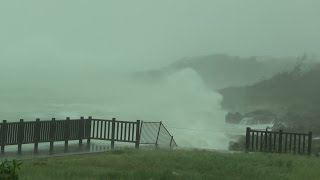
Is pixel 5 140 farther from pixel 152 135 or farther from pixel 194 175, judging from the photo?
pixel 194 175

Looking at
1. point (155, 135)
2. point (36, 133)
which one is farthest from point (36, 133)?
point (155, 135)

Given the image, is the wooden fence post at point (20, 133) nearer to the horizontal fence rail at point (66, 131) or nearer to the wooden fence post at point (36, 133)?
the horizontal fence rail at point (66, 131)

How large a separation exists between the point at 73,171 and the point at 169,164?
12.6 ft

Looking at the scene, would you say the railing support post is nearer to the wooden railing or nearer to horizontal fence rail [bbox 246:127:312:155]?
the wooden railing

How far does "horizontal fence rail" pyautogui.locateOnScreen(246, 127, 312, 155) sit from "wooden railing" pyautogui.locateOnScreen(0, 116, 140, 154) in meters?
5.32

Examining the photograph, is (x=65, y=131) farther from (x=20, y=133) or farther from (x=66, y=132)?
(x=20, y=133)

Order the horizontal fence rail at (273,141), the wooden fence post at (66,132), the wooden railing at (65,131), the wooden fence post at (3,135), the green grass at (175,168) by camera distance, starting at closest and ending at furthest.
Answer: the green grass at (175,168) < the wooden fence post at (3,135) < the wooden railing at (65,131) < the wooden fence post at (66,132) < the horizontal fence rail at (273,141)

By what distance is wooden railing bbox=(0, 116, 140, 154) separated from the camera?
21.8m

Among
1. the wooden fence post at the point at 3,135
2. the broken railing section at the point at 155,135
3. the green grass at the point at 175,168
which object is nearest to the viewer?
the green grass at the point at 175,168

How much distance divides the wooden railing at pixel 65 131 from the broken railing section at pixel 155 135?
70 centimetres

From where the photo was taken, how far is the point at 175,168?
1470cm

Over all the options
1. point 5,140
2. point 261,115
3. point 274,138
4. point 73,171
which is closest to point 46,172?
point 73,171

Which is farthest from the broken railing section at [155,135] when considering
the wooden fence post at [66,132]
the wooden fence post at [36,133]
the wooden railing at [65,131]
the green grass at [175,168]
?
the green grass at [175,168]

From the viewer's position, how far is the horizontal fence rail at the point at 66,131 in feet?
71.5
